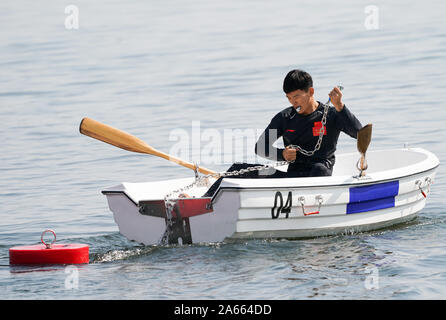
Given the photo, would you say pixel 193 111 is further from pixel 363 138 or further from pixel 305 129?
pixel 363 138

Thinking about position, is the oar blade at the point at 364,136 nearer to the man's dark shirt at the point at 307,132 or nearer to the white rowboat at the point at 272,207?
the man's dark shirt at the point at 307,132

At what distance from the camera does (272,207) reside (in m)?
7.54

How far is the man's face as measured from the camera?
7.96m

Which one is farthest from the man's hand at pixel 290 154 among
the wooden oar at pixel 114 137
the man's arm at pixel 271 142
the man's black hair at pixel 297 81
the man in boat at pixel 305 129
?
the wooden oar at pixel 114 137

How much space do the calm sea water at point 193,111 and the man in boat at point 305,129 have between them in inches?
26.7

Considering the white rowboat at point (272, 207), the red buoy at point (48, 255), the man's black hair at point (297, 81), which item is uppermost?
the man's black hair at point (297, 81)

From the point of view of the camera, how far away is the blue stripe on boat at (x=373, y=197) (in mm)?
7906

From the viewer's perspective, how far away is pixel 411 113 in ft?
46.3

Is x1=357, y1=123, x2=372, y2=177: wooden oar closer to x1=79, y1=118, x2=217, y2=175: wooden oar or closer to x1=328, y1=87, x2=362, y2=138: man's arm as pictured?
x1=328, y1=87, x2=362, y2=138: man's arm

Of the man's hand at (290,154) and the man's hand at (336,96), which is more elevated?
the man's hand at (336,96)

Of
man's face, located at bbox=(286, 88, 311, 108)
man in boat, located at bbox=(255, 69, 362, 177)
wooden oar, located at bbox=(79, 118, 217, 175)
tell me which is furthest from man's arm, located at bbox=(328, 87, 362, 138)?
wooden oar, located at bbox=(79, 118, 217, 175)
